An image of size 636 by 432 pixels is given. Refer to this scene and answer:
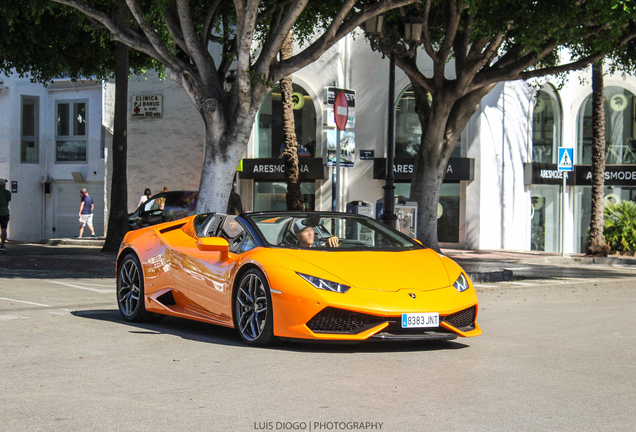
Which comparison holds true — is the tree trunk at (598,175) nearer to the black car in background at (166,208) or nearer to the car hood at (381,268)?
the black car in background at (166,208)

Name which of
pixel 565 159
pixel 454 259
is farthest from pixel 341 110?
pixel 565 159

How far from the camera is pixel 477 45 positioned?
17953 millimetres

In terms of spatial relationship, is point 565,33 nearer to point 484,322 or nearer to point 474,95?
point 474,95

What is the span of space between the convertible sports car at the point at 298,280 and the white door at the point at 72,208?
85.6ft

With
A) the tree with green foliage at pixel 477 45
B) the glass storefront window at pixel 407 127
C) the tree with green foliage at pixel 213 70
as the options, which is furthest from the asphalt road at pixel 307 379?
the glass storefront window at pixel 407 127

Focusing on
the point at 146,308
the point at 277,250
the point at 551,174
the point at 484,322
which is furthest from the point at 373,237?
the point at 551,174

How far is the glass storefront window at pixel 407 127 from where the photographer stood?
2894 centimetres

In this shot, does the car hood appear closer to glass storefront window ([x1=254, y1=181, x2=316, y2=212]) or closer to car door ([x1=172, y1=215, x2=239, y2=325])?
car door ([x1=172, y1=215, x2=239, y2=325])

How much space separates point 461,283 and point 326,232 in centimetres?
158

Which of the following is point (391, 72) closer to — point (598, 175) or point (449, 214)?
point (598, 175)

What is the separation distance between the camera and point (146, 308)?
8820mm

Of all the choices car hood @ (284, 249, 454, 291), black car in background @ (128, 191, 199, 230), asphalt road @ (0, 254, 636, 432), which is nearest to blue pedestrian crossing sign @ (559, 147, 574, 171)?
black car in background @ (128, 191, 199, 230)

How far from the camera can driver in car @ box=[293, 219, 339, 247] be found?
26.3ft

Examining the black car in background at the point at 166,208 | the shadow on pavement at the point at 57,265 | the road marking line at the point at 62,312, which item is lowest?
the road marking line at the point at 62,312
